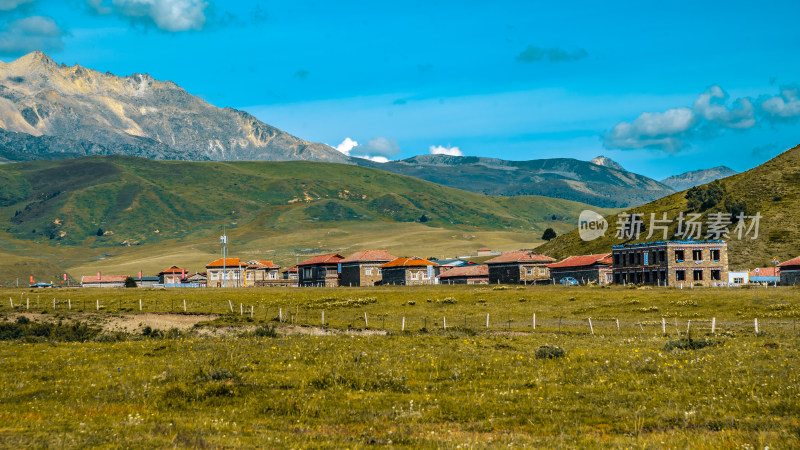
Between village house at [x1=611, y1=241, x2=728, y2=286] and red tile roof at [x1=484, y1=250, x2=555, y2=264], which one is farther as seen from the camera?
red tile roof at [x1=484, y1=250, x2=555, y2=264]

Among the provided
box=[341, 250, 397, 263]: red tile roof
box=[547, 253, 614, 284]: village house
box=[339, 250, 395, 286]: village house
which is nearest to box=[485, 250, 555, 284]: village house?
box=[547, 253, 614, 284]: village house

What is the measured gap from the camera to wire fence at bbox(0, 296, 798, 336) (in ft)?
179

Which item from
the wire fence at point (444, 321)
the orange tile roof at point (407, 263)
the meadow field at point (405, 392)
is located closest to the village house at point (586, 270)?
the orange tile roof at point (407, 263)

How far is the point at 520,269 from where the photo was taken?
15938 cm

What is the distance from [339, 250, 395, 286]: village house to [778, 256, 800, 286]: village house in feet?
281

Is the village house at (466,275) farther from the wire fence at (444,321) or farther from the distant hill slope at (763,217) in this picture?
the wire fence at (444,321)

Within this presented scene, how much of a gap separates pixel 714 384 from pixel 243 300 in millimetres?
80184

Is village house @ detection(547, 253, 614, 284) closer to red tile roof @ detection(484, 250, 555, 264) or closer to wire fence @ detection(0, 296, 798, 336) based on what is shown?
red tile roof @ detection(484, 250, 555, 264)

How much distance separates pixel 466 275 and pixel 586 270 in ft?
106

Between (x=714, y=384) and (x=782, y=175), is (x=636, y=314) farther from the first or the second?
(x=782, y=175)

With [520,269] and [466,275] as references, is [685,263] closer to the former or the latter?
[520,269]

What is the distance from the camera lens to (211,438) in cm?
1898

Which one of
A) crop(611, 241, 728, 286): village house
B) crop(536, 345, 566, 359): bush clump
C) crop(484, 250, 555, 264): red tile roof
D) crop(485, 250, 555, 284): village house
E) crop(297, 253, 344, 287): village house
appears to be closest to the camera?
crop(536, 345, 566, 359): bush clump

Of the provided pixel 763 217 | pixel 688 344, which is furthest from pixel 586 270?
pixel 688 344
